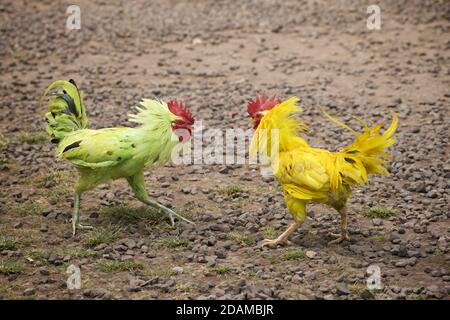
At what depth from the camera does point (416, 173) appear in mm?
6871

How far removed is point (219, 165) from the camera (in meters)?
7.36

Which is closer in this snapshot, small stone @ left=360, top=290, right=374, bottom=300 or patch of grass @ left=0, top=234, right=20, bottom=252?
small stone @ left=360, top=290, right=374, bottom=300

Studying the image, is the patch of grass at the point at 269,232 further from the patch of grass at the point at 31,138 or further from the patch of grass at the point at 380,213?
the patch of grass at the point at 31,138

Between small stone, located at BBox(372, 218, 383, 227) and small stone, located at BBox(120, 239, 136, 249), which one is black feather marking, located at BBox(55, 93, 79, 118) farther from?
small stone, located at BBox(372, 218, 383, 227)

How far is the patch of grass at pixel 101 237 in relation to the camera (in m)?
5.56

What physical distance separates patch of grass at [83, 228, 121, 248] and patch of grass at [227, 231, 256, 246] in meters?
1.06

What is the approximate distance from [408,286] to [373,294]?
0.33 meters

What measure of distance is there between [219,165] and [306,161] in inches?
90.3

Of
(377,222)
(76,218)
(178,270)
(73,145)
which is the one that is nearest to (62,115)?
(73,145)

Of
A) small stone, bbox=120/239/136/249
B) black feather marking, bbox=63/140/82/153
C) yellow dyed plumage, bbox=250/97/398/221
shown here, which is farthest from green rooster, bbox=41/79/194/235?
yellow dyed plumage, bbox=250/97/398/221

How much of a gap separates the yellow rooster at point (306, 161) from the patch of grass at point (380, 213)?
2.22ft

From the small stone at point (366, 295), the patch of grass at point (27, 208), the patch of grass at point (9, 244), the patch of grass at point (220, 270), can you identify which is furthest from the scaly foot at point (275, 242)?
the patch of grass at point (27, 208)

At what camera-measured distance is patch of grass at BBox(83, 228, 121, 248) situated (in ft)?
18.2

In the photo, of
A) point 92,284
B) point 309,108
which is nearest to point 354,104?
point 309,108
